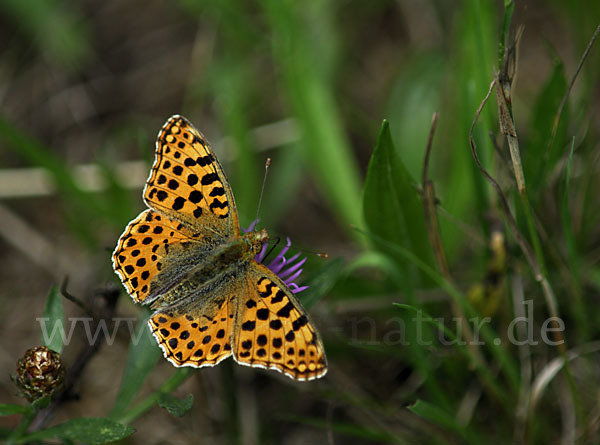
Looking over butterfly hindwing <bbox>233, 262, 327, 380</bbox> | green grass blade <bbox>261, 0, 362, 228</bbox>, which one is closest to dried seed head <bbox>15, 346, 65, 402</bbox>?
butterfly hindwing <bbox>233, 262, 327, 380</bbox>

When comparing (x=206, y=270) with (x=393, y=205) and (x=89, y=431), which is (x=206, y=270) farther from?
(x=393, y=205)

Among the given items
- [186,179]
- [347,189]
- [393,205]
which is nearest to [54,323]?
[186,179]

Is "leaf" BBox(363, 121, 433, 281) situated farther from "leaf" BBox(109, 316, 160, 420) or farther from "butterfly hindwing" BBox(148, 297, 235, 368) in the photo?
"leaf" BBox(109, 316, 160, 420)

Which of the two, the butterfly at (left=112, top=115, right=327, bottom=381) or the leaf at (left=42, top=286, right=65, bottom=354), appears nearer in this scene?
the butterfly at (left=112, top=115, right=327, bottom=381)

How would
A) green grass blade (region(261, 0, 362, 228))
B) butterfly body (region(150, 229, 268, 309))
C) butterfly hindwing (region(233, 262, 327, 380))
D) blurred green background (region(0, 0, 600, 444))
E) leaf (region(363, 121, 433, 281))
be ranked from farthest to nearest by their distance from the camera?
green grass blade (region(261, 0, 362, 228)) < blurred green background (region(0, 0, 600, 444)) < leaf (region(363, 121, 433, 281)) < butterfly body (region(150, 229, 268, 309)) < butterfly hindwing (region(233, 262, 327, 380))

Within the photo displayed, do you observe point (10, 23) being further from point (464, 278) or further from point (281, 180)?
point (464, 278)

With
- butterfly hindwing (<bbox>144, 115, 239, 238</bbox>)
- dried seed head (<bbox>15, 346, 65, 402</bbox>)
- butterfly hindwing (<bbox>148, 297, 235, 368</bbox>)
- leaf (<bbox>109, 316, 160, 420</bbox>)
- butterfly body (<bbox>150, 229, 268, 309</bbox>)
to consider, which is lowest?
leaf (<bbox>109, 316, 160, 420</bbox>)

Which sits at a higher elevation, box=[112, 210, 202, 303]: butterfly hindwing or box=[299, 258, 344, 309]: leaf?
box=[112, 210, 202, 303]: butterfly hindwing

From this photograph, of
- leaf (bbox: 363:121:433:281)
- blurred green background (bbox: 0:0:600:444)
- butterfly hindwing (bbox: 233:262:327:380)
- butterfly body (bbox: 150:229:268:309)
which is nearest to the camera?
butterfly hindwing (bbox: 233:262:327:380)
